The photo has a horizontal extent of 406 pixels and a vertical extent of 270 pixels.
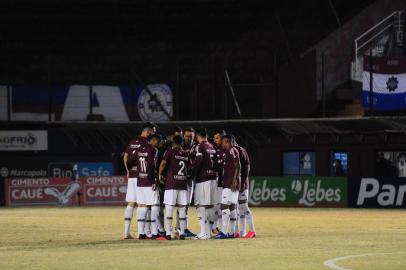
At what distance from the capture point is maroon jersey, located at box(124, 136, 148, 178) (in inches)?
803

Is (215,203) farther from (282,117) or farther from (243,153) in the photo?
(282,117)

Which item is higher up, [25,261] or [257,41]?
[257,41]

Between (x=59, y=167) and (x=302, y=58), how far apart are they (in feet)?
37.5

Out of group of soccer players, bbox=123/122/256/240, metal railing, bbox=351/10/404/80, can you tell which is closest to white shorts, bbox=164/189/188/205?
group of soccer players, bbox=123/122/256/240

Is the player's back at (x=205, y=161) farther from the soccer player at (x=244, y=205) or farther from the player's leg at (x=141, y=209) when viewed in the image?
the player's leg at (x=141, y=209)

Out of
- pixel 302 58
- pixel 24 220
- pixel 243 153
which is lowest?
pixel 24 220

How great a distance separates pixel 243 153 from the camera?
2117 cm

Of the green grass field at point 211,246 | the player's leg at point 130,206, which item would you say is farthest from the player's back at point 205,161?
the green grass field at point 211,246

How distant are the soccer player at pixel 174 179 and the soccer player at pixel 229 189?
0.88m

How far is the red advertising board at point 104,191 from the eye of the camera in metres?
39.0

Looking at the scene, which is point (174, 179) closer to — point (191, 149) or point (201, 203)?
point (201, 203)

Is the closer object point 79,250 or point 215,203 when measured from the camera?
point 79,250

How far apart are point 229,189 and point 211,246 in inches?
99.0

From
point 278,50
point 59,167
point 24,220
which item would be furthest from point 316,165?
point 24,220
